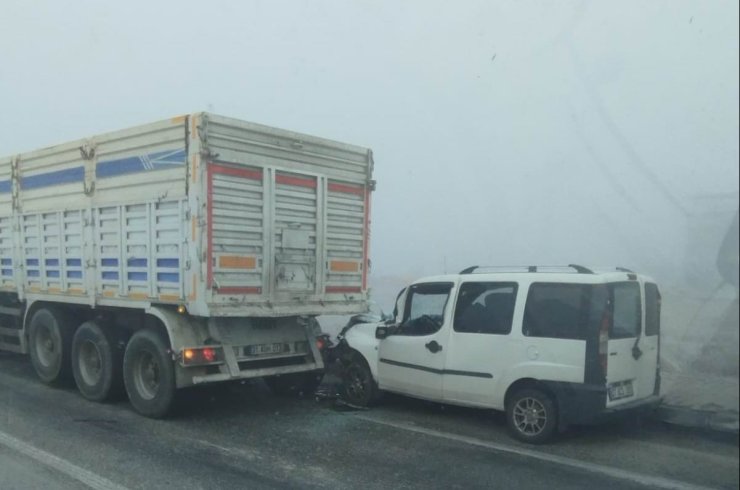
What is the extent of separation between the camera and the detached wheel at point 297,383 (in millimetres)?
9047

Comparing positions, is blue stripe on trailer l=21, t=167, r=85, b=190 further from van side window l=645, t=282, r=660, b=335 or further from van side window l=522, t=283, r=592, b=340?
van side window l=645, t=282, r=660, b=335

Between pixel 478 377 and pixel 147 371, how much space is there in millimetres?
3756

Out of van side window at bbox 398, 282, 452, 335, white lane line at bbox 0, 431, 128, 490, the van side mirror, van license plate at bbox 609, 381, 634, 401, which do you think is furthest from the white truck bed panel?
van license plate at bbox 609, 381, 634, 401

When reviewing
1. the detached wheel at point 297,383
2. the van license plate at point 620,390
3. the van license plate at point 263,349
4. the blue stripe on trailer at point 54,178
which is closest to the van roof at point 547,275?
the van license plate at point 620,390

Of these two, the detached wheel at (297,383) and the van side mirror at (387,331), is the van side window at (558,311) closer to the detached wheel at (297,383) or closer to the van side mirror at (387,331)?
the van side mirror at (387,331)

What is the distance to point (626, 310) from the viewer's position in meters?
6.54

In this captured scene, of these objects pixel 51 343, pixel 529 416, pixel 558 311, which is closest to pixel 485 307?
pixel 558 311

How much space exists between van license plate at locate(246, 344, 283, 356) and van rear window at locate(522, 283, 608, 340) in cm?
295

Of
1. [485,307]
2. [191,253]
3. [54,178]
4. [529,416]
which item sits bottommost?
[529,416]

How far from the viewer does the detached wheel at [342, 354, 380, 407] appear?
841 cm

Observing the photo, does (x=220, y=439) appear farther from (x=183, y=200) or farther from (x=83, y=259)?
(x=83, y=259)

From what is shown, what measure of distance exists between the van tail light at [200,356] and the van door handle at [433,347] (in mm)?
2264

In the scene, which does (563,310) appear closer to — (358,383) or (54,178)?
(358,383)

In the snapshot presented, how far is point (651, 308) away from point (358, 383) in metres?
3.58
